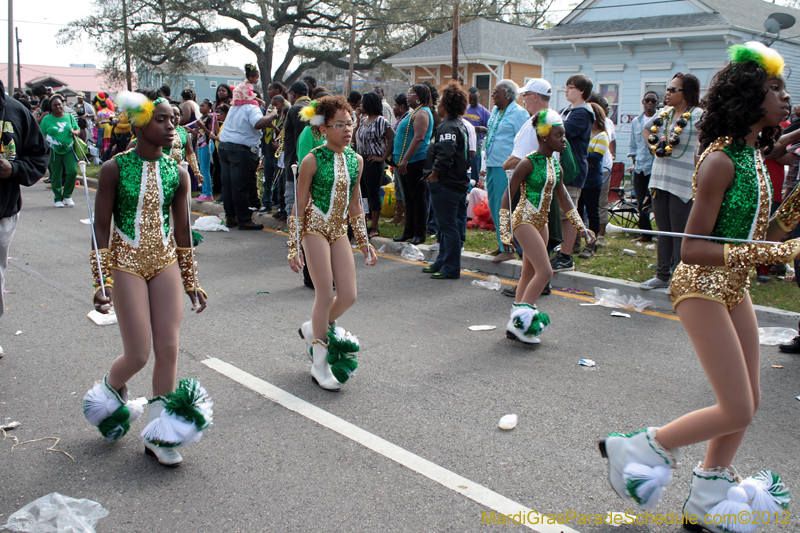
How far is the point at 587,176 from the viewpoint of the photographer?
905 cm

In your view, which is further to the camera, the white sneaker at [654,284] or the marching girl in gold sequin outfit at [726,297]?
the white sneaker at [654,284]

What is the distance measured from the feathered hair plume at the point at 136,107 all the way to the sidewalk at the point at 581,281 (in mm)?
5311

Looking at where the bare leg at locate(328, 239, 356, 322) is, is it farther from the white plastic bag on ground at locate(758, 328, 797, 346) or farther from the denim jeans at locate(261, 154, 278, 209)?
the denim jeans at locate(261, 154, 278, 209)

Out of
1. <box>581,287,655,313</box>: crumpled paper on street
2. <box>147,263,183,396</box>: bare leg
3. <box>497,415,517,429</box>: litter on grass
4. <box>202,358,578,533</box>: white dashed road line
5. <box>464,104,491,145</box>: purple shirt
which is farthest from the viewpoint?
<box>464,104,491,145</box>: purple shirt

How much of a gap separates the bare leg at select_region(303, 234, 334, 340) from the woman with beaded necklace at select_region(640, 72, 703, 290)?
13.1 feet

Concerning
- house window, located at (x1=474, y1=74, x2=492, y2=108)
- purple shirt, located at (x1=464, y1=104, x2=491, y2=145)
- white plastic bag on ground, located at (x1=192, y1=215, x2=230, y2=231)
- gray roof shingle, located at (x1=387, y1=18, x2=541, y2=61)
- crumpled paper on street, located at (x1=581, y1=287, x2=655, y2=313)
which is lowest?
crumpled paper on street, located at (x1=581, y1=287, x2=655, y2=313)

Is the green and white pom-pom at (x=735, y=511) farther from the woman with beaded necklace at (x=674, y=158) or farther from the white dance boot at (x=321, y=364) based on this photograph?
the woman with beaded necklace at (x=674, y=158)

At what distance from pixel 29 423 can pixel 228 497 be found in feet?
5.23

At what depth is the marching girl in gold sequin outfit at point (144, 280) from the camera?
332 cm

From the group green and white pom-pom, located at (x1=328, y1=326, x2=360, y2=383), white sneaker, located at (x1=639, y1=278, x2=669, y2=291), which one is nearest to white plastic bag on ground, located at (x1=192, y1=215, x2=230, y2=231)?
white sneaker, located at (x1=639, y1=278, x2=669, y2=291)

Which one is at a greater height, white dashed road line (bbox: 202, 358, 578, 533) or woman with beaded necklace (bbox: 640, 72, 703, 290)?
woman with beaded necklace (bbox: 640, 72, 703, 290)

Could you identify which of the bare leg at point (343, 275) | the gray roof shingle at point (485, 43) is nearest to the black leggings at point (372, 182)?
the bare leg at point (343, 275)

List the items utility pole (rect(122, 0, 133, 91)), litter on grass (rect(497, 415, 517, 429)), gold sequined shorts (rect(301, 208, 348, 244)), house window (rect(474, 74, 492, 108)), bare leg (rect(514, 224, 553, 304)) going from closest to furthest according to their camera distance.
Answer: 1. litter on grass (rect(497, 415, 517, 429))
2. gold sequined shorts (rect(301, 208, 348, 244))
3. bare leg (rect(514, 224, 553, 304))
4. house window (rect(474, 74, 492, 108))
5. utility pole (rect(122, 0, 133, 91))

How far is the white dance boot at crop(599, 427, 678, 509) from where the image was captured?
2830 mm
